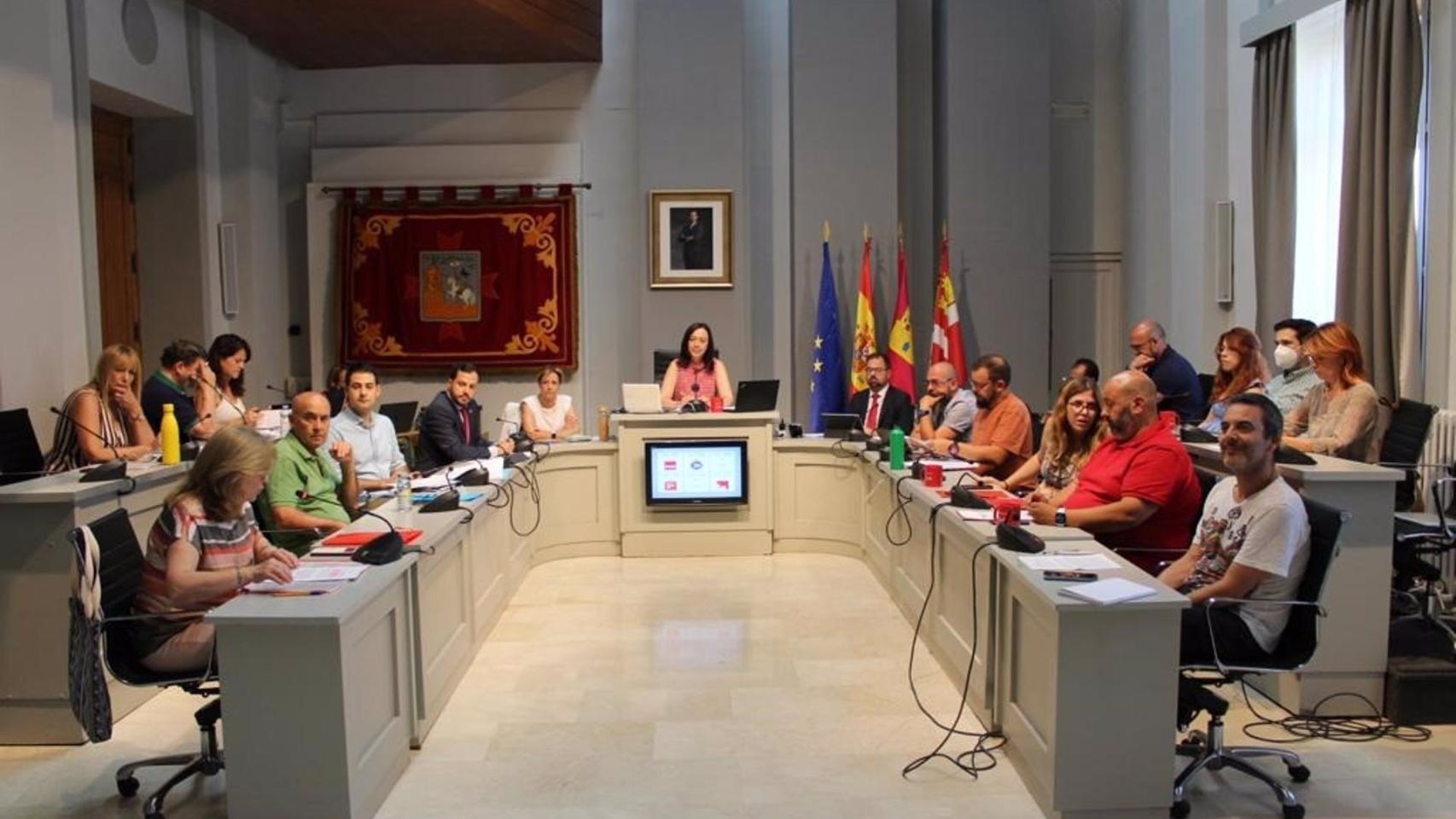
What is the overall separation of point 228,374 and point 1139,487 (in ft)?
16.1

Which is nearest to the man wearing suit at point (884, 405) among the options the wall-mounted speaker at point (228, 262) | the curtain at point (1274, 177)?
the curtain at point (1274, 177)

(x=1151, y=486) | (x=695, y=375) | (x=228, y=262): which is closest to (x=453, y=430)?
(x=695, y=375)

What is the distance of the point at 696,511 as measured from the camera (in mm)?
7410

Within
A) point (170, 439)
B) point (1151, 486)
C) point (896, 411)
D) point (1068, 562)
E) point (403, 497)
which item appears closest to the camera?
point (1068, 562)

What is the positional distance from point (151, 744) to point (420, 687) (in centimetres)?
104

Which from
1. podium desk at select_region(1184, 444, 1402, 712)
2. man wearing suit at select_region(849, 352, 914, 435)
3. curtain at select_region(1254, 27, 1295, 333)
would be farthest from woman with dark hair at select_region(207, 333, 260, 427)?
curtain at select_region(1254, 27, 1295, 333)

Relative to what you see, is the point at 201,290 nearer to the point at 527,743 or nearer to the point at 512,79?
the point at 512,79

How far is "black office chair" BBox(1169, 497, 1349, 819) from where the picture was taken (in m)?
3.46

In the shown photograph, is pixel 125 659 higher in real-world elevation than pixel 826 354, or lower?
lower

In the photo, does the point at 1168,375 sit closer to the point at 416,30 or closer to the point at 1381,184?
the point at 1381,184

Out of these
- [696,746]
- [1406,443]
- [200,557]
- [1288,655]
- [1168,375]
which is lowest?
[696,746]

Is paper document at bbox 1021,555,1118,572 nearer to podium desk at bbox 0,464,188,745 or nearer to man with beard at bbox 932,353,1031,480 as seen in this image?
man with beard at bbox 932,353,1031,480

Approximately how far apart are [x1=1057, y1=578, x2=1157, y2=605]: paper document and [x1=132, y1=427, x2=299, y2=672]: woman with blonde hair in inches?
94.5

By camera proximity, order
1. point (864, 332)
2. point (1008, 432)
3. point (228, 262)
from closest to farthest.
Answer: point (1008, 432)
point (228, 262)
point (864, 332)
